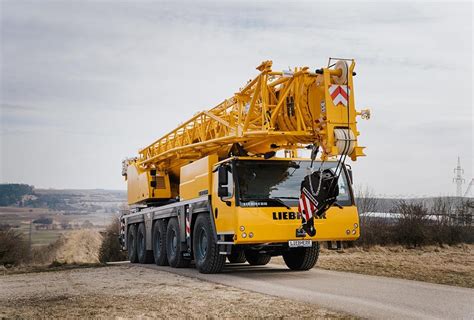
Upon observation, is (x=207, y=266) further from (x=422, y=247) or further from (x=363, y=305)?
(x=422, y=247)

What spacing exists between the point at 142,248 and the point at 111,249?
16876 millimetres

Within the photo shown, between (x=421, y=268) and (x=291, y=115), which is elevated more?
(x=291, y=115)

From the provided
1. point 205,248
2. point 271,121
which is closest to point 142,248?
point 205,248

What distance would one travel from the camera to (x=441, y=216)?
29125 millimetres

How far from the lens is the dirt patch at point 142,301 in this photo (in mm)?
8547

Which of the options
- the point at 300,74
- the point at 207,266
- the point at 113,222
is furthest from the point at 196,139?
the point at 113,222

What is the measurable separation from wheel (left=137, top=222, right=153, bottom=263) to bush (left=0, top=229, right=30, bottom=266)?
12541mm

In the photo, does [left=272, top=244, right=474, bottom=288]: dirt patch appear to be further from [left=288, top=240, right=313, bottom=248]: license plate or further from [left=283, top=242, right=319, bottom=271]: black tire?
[left=288, top=240, right=313, bottom=248]: license plate

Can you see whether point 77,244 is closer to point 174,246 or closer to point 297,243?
point 174,246

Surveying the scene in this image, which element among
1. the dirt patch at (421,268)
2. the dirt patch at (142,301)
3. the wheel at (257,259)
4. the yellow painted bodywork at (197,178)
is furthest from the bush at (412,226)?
the dirt patch at (142,301)

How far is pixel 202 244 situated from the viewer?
14.7m

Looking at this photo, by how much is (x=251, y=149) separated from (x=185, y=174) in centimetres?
287

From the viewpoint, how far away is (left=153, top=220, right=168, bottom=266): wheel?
714 inches

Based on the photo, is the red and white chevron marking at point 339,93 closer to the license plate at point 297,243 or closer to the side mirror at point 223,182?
the side mirror at point 223,182
